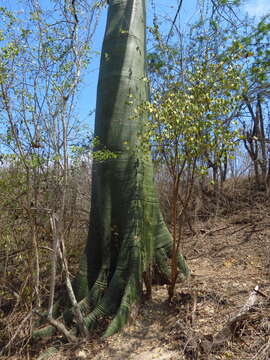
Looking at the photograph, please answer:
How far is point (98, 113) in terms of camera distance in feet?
12.1

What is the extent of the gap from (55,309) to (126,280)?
3.15ft

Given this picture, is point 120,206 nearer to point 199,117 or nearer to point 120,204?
point 120,204

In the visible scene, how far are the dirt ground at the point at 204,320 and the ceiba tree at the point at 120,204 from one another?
322 mm

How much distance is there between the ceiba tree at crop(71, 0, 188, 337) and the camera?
323 cm

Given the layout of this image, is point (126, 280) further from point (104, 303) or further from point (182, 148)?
point (182, 148)

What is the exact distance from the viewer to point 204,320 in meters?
2.62

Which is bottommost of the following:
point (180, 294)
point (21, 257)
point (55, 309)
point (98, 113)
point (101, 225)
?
point (55, 309)

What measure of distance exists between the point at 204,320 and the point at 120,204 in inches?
58.4

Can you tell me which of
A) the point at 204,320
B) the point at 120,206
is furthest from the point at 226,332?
the point at 120,206

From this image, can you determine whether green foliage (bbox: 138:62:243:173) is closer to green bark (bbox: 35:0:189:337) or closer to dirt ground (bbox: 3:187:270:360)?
green bark (bbox: 35:0:189:337)

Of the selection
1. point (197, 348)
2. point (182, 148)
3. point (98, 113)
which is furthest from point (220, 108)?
point (197, 348)

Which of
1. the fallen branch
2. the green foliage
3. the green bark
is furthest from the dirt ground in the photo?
the green foliage

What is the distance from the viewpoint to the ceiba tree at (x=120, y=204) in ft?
10.6

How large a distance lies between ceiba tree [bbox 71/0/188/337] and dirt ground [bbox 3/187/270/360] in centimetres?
32
